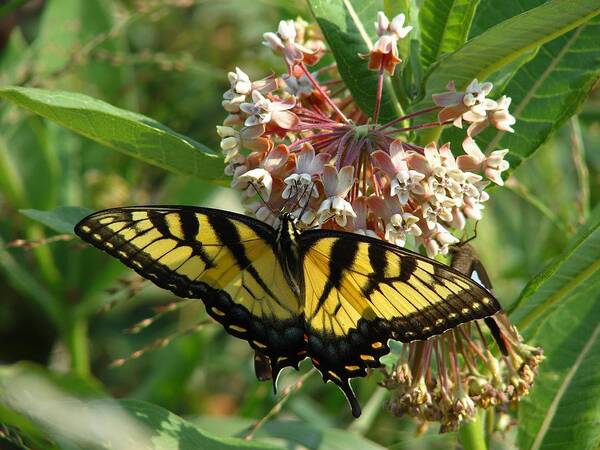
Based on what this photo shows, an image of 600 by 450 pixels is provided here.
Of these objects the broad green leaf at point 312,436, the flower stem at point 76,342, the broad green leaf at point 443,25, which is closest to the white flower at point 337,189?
the broad green leaf at point 443,25

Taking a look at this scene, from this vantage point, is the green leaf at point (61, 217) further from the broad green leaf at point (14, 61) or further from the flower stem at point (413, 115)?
the broad green leaf at point (14, 61)

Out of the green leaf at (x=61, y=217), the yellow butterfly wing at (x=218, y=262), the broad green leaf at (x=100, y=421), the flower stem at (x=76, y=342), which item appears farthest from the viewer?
the flower stem at (x=76, y=342)

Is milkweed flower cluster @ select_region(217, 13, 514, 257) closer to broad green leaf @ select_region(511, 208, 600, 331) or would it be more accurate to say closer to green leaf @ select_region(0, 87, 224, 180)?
green leaf @ select_region(0, 87, 224, 180)

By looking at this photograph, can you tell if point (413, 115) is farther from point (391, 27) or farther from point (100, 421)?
point (100, 421)

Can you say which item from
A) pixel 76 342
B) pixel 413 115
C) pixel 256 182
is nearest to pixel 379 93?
pixel 413 115

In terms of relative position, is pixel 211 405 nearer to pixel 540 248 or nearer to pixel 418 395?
pixel 540 248

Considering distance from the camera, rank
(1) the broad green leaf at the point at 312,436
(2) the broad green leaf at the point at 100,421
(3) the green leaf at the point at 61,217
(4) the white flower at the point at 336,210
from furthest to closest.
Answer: (1) the broad green leaf at the point at 312,436, (3) the green leaf at the point at 61,217, (4) the white flower at the point at 336,210, (2) the broad green leaf at the point at 100,421

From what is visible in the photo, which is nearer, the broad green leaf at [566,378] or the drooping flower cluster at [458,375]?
the drooping flower cluster at [458,375]

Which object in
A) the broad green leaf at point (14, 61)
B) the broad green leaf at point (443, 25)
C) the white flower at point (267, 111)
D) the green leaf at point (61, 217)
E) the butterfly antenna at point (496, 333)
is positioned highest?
the broad green leaf at point (14, 61)
